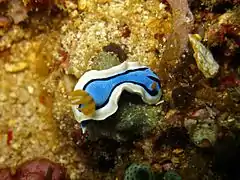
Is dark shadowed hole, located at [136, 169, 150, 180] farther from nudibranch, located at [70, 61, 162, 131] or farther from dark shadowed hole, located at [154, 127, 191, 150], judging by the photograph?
nudibranch, located at [70, 61, 162, 131]

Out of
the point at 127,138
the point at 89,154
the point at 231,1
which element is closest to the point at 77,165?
the point at 89,154

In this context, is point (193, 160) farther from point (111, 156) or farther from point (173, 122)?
point (111, 156)

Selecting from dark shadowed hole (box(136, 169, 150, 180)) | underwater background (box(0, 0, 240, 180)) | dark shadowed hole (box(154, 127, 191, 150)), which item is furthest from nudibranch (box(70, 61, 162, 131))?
dark shadowed hole (box(136, 169, 150, 180))

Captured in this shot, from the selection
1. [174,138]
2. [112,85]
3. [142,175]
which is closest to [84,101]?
[112,85]

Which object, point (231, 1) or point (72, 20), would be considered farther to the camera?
point (72, 20)

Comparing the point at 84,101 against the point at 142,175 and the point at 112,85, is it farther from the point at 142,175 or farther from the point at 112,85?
the point at 142,175

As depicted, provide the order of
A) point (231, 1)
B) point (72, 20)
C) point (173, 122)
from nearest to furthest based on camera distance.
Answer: point (231, 1)
point (173, 122)
point (72, 20)
